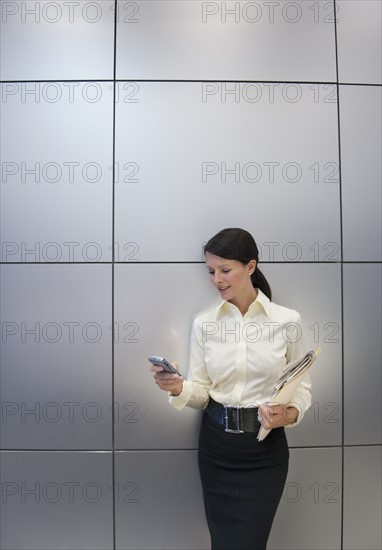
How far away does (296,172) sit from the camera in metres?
2.20

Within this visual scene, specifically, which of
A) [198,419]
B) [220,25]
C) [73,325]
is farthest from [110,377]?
[220,25]

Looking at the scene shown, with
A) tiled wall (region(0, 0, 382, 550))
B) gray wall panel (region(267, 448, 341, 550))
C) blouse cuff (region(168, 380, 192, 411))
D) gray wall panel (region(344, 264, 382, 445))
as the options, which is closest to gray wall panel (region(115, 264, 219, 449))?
tiled wall (region(0, 0, 382, 550))

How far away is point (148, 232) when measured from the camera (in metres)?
2.18

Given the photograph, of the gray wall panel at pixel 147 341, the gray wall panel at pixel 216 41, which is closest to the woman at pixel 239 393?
the gray wall panel at pixel 147 341

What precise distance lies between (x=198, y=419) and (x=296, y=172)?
143 cm

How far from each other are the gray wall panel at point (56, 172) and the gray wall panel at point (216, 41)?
0.30 meters

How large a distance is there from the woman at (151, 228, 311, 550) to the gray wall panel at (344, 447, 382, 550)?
0.63 meters

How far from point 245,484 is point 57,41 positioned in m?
2.41

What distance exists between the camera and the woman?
1770mm

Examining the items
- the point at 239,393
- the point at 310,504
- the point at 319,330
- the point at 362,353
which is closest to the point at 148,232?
the point at 239,393

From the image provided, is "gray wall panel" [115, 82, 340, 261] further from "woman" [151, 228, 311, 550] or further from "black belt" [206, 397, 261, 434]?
"black belt" [206, 397, 261, 434]

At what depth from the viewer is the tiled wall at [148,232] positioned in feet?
7.17

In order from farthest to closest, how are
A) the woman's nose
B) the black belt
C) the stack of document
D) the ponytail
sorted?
1. the ponytail
2. the woman's nose
3. the black belt
4. the stack of document

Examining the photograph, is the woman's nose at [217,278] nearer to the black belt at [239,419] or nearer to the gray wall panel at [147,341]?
the gray wall panel at [147,341]
